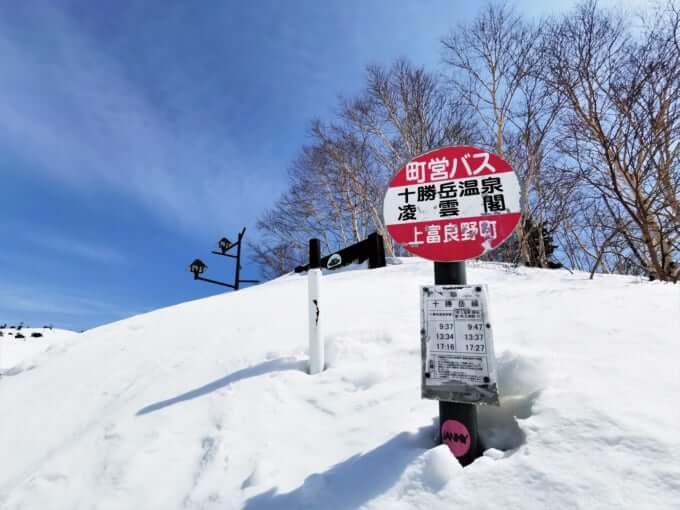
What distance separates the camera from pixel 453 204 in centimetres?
180

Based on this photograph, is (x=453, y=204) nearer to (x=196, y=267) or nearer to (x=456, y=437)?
(x=456, y=437)

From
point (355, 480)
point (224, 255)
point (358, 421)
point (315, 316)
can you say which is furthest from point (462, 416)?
point (224, 255)

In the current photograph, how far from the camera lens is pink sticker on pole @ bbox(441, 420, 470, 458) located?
1568mm

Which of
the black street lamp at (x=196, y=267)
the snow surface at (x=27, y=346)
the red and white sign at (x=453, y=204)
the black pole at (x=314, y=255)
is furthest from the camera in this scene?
the black street lamp at (x=196, y=267)

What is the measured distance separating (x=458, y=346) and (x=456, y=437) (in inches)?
17.2

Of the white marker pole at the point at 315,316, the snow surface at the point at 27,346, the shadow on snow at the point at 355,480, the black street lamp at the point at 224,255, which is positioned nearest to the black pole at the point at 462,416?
the shadow on snow at the point at 355,480

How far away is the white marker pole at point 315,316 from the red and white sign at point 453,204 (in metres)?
1.34

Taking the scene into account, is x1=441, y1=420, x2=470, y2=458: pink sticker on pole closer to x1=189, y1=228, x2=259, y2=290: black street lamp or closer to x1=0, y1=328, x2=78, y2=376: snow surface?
x1=0, y1=328, x2=78, y2=376: snow surface

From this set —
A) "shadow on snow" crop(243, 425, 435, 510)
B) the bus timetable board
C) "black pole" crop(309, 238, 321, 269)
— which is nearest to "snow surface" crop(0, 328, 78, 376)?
"black pole" crop(309, 238, 321, 269)

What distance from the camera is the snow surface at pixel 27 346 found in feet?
15.7

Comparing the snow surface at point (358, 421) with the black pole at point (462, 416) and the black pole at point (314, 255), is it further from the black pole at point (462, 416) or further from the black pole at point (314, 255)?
the black pole at point (314, 255)

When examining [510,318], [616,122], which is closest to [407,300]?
[510,318]

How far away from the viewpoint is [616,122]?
6.54m

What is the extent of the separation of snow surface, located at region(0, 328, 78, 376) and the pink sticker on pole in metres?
5.67
